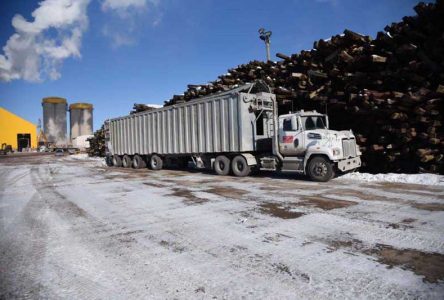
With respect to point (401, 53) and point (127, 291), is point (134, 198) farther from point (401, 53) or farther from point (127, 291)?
point (401, 53)

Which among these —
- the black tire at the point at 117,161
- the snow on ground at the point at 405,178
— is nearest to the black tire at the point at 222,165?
the snow on ground at the point at 405,178

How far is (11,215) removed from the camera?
22.3 feet

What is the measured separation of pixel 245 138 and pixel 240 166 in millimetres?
1213

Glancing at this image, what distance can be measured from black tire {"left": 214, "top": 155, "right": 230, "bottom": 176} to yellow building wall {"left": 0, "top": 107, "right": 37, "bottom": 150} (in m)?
64.3

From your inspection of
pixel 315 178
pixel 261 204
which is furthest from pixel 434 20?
pixel 261 204

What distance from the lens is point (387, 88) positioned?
11.5 metres

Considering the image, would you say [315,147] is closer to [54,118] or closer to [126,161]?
[126,161]

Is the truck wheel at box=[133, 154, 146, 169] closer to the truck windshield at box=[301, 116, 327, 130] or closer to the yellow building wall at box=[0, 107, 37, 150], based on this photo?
the truck windshield at box=[301, 116, 327, 130]

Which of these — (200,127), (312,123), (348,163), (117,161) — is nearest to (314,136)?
(312,123)

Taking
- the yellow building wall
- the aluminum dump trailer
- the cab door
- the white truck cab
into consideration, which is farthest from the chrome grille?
the yellow building wall

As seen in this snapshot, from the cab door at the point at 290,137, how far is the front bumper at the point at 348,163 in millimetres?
1383

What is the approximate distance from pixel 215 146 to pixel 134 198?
242 inches

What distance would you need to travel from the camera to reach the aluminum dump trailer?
41.9ft

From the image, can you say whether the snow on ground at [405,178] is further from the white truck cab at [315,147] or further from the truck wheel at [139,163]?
the truck wheel at [139,163]
